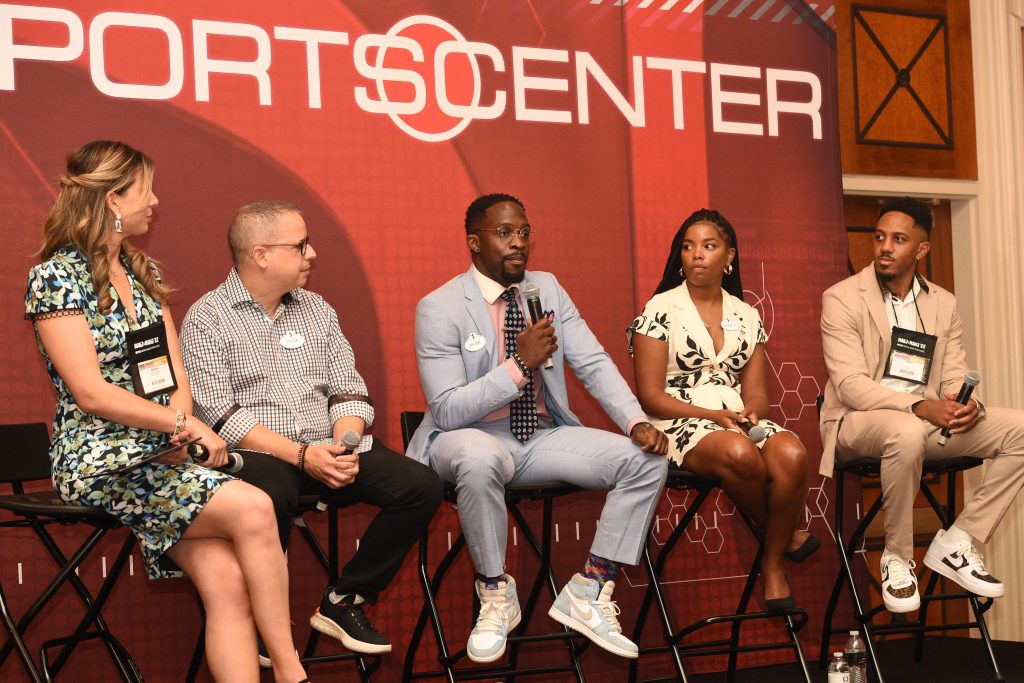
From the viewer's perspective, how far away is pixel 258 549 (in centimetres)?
283

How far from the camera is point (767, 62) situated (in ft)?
15.5

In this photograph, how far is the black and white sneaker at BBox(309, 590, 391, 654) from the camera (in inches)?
125

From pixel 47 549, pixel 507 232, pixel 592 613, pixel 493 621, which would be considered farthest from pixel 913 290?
pixel 47 549

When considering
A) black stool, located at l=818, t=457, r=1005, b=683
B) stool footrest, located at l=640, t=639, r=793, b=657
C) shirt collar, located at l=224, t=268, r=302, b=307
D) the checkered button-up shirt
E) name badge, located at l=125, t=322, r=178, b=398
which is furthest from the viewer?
black stool, located at l=818, t=457, r=1005, b=683

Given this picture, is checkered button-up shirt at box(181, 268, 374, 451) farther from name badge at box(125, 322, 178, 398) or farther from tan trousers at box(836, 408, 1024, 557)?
tan trousers at box(836, 408, 1024, 557)

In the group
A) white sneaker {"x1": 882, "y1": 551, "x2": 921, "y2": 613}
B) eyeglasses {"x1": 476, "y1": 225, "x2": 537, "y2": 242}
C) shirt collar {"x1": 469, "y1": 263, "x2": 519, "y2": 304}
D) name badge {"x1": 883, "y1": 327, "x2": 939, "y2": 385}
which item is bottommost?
white sneaker {"x1": 882, "y1": 551, "x2": 921, "y2": 613}

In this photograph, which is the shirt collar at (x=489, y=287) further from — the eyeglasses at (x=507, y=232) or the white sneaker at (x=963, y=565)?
the white sneaker at (x=963, y=565)

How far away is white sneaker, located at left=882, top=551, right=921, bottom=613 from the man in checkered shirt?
1.64 meters

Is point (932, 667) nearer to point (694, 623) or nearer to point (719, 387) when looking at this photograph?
point (694, 623)

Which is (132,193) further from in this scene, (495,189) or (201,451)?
(495,189)

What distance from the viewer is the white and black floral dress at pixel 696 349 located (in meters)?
3.90

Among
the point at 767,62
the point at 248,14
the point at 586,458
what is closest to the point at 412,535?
the point at 586,458

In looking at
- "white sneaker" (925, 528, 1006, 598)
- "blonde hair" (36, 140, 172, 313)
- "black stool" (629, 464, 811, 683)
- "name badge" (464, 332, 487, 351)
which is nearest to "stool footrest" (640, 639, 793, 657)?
"black stool" (629, 464, 811, 683)

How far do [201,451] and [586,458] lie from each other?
1168 millimetres
